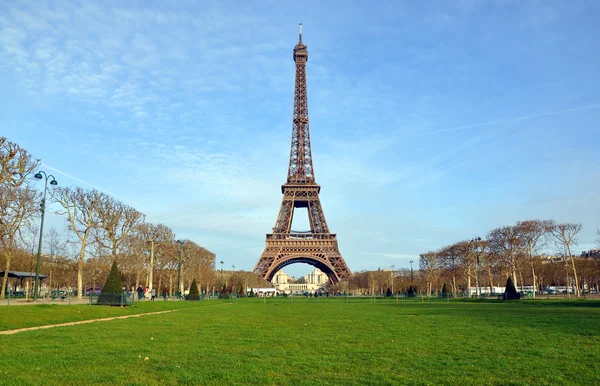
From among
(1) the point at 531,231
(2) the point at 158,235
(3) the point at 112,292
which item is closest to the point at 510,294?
(1) the point at 531,231

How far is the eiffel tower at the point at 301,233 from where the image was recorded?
84.3 meters

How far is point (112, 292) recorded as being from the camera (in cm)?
3584

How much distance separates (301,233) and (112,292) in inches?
2210

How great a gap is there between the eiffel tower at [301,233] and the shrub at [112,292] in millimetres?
45147

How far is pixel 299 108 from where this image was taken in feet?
317

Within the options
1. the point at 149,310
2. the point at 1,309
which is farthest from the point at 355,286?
the point at 1,309

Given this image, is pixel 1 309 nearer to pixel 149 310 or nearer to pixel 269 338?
pixel 149 310

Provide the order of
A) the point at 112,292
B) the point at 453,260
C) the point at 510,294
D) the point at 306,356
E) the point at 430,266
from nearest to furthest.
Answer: the point at 306,356 < the point at 112,292 < the point at 510,294 < the point at 453,260 < the point at 430,266

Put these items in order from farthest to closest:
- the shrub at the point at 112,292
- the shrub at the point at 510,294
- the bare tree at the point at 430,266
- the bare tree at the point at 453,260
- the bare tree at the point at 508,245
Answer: the bare tree at the point at 430,266, the bare tree at the point at 453,260, the bare tree at the point at 508,245, the shrub at the point at 510,294, the shrub at the point at 112,292

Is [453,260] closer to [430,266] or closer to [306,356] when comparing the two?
[430,266]

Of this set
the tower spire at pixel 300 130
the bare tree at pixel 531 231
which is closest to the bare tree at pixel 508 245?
the bare tree at pixel 531 231

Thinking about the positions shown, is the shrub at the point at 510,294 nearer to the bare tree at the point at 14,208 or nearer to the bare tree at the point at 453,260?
the bare tree at the point at 453,260

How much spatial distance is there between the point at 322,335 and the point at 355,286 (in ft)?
331

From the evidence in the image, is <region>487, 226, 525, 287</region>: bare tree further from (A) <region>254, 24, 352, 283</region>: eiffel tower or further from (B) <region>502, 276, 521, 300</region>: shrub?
(A) <region>254, 24, 352, 283</region>: eiffel tower
